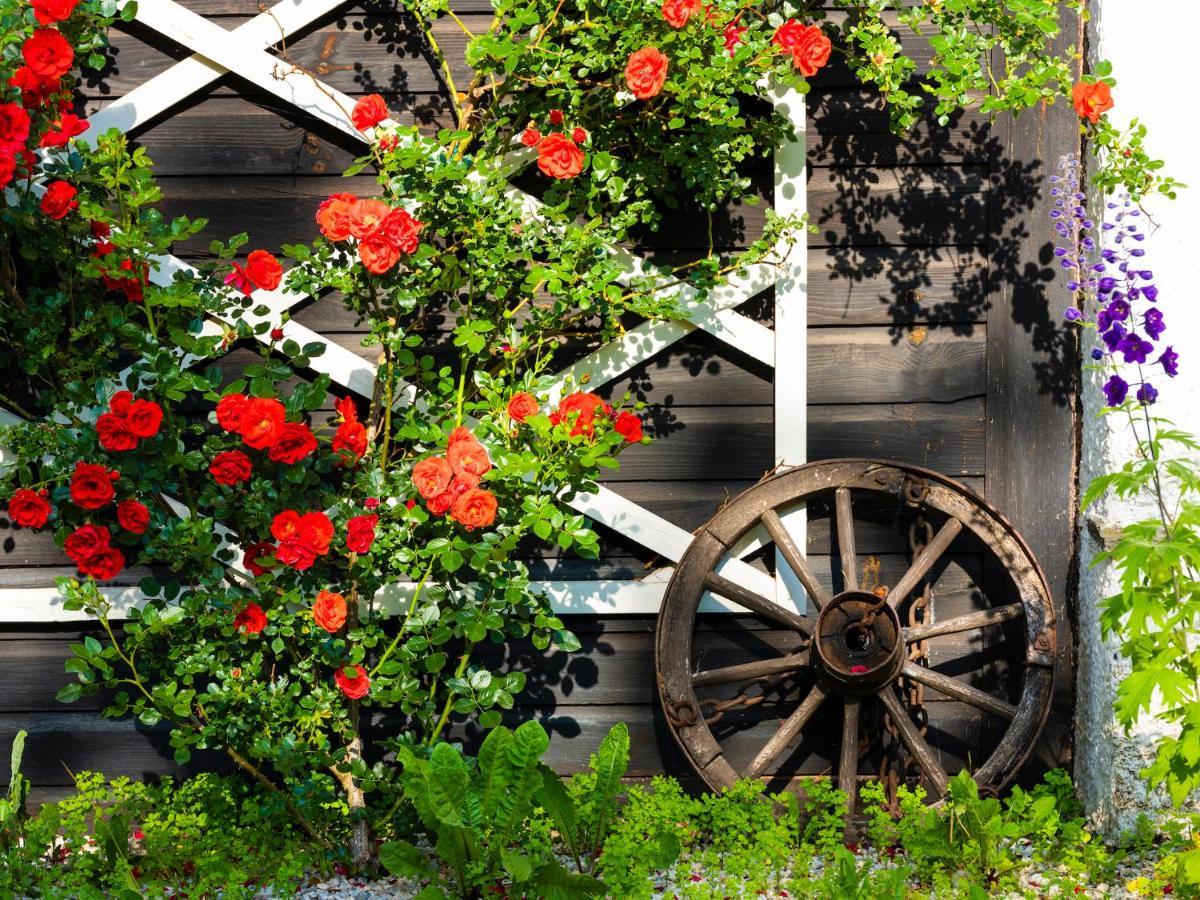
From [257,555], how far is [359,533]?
311 mm

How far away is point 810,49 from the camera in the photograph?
3.14 metres

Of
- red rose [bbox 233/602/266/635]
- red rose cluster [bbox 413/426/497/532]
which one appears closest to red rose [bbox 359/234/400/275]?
red rose cluster [bbox 413/426/497/532]

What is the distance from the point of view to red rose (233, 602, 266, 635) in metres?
3.08

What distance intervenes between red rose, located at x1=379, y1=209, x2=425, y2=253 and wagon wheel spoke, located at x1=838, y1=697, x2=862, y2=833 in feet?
5.79

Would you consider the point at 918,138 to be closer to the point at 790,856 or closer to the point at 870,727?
the point at 870,727

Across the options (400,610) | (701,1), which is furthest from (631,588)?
(701,1)

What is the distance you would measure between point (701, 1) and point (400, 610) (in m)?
1.92

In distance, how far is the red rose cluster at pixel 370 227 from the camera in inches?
117

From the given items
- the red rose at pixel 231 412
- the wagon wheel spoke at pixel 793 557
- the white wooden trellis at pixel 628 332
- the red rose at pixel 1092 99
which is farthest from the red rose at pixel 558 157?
the red rose at pixel 1092 99

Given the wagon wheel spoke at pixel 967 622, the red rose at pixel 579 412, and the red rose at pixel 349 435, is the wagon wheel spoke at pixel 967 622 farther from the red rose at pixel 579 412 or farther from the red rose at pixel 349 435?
the red rose at pixel 349 435

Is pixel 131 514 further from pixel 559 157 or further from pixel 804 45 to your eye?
pixel 804 45

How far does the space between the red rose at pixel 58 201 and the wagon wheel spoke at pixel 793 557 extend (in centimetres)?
208

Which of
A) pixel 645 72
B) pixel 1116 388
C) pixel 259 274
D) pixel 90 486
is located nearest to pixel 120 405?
pixel 90 486

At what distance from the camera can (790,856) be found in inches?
129
